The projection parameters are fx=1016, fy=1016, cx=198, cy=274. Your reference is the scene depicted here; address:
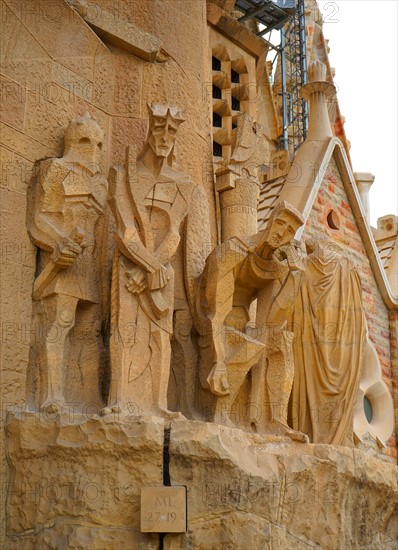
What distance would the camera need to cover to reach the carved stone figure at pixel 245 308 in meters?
7.72

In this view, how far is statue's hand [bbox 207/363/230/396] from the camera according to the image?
755 cm

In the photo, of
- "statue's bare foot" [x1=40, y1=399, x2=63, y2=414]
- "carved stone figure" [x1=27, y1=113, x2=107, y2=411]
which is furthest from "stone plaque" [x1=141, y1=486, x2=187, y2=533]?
"carved stone figure" [x1=27, y1=113, x2=107, y2=411]

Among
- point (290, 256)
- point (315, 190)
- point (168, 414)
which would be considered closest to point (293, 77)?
point (315, 190)

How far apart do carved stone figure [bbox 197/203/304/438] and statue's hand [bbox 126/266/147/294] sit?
2.27 ft

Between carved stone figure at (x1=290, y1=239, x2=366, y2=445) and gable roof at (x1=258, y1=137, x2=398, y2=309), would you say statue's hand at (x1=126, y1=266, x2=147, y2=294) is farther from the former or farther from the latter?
gable roof at (x1=258, y1=137, x2=398, y2=309)

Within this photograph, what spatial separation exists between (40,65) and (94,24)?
2.61 ft

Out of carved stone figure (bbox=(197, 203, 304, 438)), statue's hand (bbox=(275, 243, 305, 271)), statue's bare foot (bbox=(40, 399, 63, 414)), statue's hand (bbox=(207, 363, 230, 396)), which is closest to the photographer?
statue's bare foot (bbox=(40, 399, 63, 414))

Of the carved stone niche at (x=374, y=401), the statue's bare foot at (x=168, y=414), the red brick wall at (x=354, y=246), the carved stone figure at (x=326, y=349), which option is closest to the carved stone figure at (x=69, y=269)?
the statue's bare foot at (x=168, y=414)

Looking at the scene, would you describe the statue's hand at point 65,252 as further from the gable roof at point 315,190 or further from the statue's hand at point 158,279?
the gable roof at point 315,190

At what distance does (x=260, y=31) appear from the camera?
1556cm

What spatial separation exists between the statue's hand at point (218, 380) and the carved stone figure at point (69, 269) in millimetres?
844

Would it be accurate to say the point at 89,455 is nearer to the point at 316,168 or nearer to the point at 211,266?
the point at 211,266

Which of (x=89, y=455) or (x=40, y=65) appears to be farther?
(x=40, y=65)

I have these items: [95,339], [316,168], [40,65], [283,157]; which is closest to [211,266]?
[95,339]
